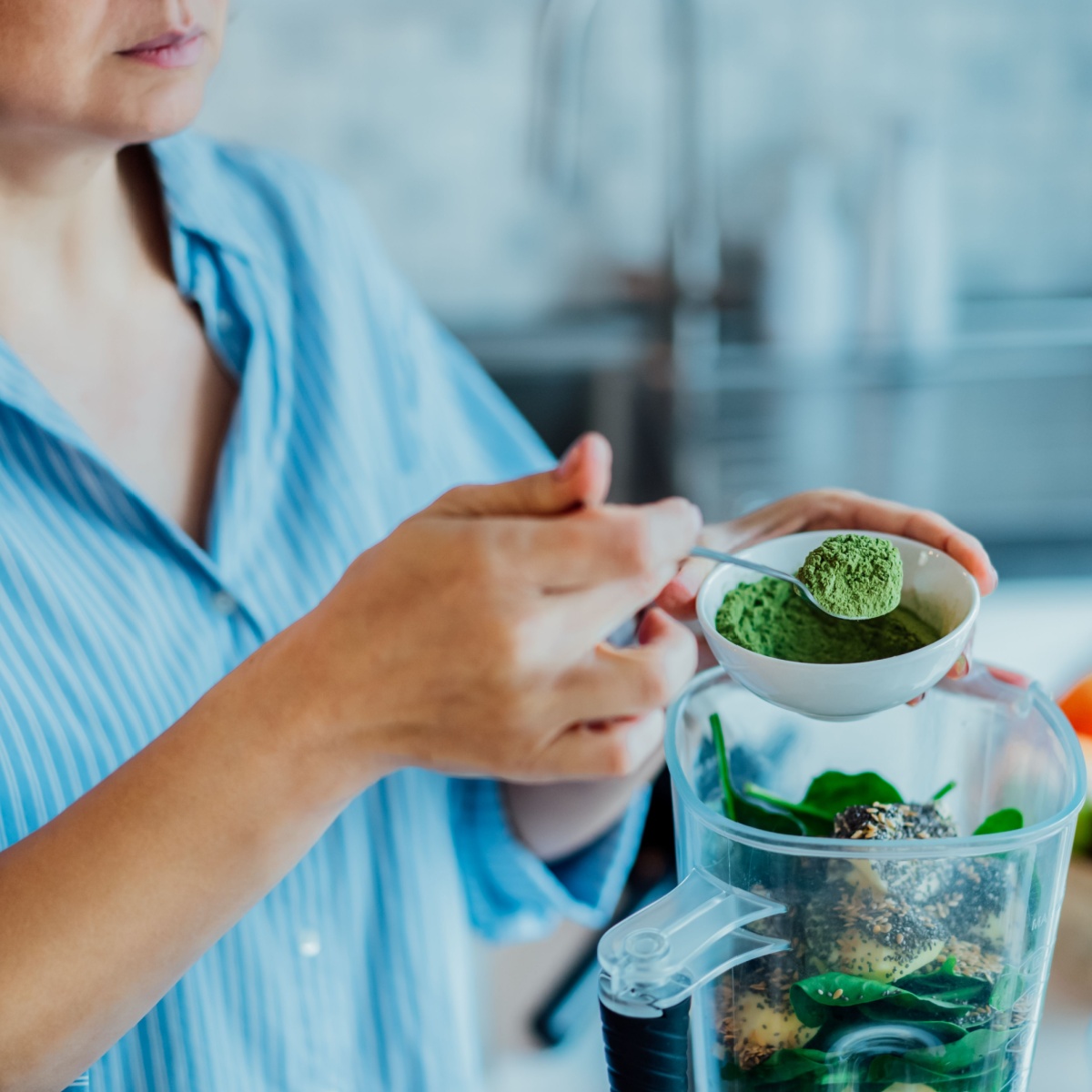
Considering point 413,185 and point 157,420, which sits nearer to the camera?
point 157,420

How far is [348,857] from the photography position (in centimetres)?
76

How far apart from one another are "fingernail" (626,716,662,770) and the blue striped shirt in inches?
11.4

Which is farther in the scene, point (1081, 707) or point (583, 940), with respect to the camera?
point (583, 940)

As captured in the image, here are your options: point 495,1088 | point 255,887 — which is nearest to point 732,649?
point 255,887

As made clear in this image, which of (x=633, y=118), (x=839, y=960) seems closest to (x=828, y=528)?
(x=839, y=960)

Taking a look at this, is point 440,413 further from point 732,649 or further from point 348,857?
point 732,649

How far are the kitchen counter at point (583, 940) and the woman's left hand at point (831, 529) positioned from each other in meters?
0.67

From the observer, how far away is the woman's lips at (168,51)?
60 centimetres

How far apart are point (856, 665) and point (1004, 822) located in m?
0.11

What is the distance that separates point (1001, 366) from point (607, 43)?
774 mm

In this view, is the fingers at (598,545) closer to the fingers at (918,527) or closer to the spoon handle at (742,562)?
the spoon handle at (742,562)

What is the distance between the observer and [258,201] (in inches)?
35.2

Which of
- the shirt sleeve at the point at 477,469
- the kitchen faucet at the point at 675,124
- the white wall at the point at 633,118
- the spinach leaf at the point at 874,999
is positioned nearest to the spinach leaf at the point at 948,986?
the spinach leaf at the point at 874,999

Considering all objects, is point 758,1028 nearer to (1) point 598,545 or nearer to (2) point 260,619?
(1) point 598,545
